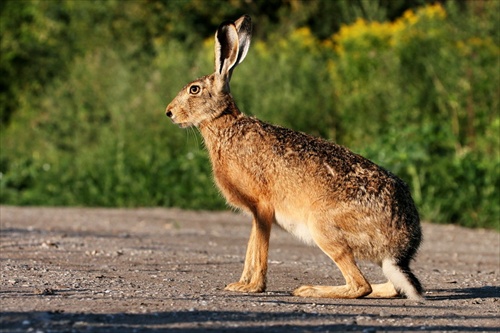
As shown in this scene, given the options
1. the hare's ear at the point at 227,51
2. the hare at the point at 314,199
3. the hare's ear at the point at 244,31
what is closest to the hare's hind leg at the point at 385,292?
the hare at the point at 314,199

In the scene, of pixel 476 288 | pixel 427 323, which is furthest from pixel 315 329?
pixel 476 288

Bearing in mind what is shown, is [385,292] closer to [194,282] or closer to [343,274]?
[343,274]

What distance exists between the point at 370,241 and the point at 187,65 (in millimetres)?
10077

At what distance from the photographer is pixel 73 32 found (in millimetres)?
21141

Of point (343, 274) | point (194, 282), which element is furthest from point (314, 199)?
point (194, 282)

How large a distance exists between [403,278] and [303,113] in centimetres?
879

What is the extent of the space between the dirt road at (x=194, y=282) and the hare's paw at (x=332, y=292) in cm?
6

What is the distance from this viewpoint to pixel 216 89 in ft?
24.5

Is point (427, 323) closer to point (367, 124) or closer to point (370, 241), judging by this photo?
point (370, 241)

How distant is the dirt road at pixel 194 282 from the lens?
17.8 feet

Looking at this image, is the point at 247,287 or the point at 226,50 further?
the point at 226,50

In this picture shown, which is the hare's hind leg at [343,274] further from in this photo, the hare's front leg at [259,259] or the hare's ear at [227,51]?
the hare's ear at [227,51]

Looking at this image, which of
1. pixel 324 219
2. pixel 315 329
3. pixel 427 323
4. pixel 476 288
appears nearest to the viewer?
pixel 315 329

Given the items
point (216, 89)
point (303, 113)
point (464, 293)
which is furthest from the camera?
point (303, 113)
